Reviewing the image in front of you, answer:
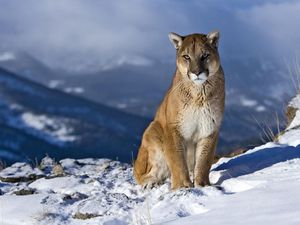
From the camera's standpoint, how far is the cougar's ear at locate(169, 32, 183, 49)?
11578 millimetres

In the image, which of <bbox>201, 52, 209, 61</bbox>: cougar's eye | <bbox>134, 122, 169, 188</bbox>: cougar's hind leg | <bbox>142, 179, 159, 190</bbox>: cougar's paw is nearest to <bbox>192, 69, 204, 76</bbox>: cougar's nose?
<bbox>201, 52, 209, 61</bbox>: cougar's eye

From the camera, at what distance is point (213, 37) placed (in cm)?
1138

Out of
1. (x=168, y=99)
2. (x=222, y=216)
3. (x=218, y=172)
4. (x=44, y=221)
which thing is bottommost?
(x=222, y=216)

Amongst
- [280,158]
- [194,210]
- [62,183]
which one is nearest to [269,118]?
[280,158]

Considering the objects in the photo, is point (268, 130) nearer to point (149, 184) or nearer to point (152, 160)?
point (152, 160)

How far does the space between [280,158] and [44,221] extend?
159 inches

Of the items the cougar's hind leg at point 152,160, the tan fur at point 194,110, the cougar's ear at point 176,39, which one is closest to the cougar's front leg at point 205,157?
the tan fur at point 194,110

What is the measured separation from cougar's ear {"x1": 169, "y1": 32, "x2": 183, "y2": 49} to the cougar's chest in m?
1.07

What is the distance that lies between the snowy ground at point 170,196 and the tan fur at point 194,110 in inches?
16.7

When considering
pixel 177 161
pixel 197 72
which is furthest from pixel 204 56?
pixel 177 161

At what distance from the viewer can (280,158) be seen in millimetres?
12023

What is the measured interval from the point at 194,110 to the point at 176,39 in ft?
4.05

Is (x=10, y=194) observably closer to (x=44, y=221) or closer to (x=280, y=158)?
(x=44, y=221)

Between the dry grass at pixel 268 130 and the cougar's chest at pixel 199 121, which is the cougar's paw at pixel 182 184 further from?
the dry grass at pixel 268 130
